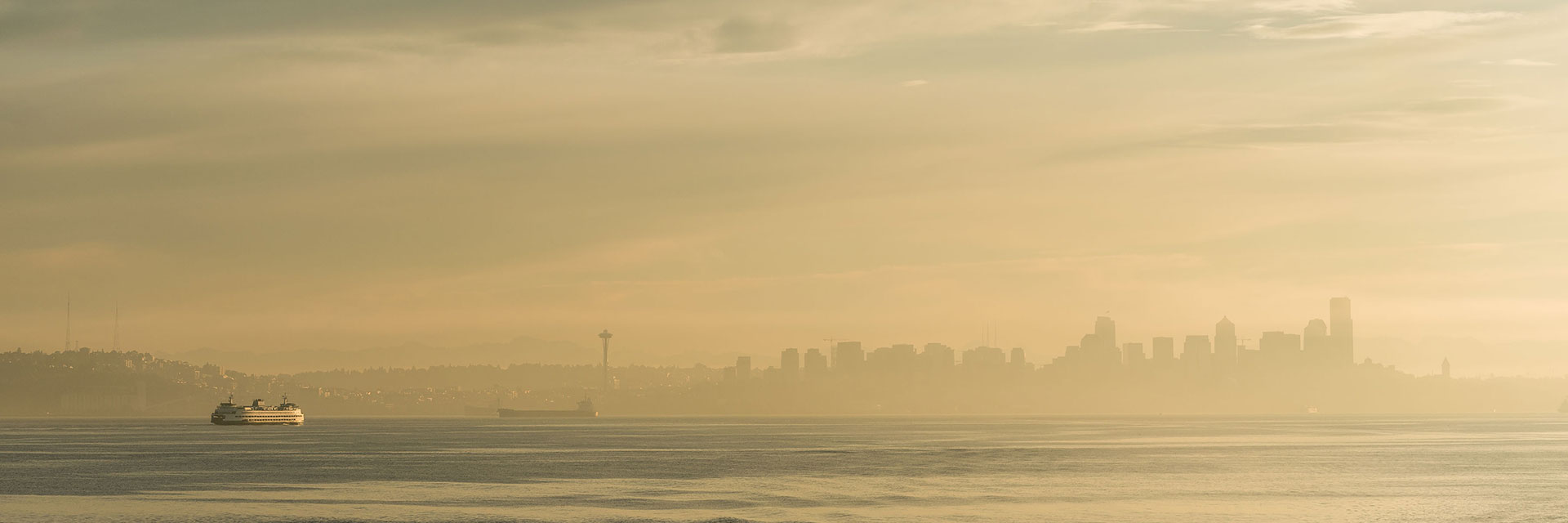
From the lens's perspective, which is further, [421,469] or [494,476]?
[421,469]

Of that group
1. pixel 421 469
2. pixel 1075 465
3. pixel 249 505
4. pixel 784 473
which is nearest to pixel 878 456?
pixel 1075 465

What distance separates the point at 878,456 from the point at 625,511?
9574 centimetres

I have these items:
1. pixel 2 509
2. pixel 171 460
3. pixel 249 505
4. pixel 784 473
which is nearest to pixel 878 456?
pixel 784 473

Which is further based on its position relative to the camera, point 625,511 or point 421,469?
point 421,469

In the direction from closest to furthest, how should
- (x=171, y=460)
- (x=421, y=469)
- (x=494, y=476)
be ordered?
(x=494, y=476)
(x=421, y=469)
(x=171, y=460)

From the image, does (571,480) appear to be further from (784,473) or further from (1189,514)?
(1189,514)

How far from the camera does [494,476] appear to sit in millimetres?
151625

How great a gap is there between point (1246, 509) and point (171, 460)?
134471mm

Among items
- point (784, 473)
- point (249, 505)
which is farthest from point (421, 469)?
point (249, 505)

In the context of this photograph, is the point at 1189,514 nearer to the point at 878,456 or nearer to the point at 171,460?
the point at 878,456

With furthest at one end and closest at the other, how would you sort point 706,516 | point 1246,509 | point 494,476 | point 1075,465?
point 1075,465 → point 494,476 → point 1246,509 → point 706,516

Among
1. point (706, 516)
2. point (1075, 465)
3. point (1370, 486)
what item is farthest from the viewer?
point (1075, 465)

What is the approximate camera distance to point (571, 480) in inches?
5674

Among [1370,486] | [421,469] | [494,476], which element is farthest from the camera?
[421,469]
